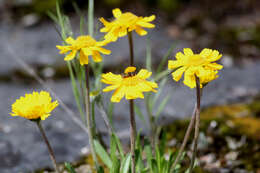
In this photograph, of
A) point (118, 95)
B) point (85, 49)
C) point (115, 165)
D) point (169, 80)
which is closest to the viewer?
point (118, 95)

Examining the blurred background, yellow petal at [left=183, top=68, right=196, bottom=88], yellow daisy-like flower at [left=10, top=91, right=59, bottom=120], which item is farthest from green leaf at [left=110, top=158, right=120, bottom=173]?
the blurred background

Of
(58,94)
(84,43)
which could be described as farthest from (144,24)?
(58,94)

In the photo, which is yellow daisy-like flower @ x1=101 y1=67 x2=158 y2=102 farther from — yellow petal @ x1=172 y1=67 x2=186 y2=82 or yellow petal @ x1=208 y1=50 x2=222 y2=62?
yellow petal @ x1=208 y1=50 x2=222 y2=62

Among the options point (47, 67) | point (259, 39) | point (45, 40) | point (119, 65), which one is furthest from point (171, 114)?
point (45, 40)

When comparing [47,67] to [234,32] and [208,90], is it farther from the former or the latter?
[234,32]

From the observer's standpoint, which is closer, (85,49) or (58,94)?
(85,49)

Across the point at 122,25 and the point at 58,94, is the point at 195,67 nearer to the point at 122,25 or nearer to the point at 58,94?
the point at 122,25
